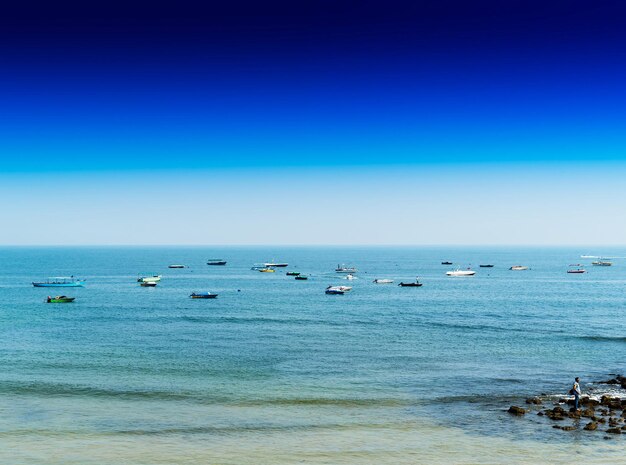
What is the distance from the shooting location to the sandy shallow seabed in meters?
32.1

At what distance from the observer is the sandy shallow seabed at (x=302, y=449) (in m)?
32.1

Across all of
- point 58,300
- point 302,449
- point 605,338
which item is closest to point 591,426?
point 302,449

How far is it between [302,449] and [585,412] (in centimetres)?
1894

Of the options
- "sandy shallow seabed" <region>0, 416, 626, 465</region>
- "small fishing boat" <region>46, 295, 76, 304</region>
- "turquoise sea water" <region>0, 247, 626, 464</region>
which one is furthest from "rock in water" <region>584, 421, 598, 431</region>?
"small fishing boat" <region>46, 295, 76, 304</region>

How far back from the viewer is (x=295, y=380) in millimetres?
50125

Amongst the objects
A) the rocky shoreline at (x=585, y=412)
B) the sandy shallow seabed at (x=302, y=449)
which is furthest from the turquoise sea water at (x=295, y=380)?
the rocky shoreline at (x=585, y=412)

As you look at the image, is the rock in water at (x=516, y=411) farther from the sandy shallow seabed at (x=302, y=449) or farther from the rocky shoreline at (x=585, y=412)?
the sandy shallow seabed at (x=302, y=449)

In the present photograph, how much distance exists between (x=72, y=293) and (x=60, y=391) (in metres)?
89.5

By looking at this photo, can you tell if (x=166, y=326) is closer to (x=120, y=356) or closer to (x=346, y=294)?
(x=120, y=356)

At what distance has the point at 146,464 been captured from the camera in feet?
104

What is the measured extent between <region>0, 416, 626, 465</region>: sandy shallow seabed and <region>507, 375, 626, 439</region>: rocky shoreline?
9.19ft

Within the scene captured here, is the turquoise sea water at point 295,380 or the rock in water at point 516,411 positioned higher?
the rock in water at point 516,411

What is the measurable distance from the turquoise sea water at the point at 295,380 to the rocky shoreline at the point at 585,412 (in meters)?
1.30

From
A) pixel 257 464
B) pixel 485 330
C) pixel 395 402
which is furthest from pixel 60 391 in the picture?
pixel 485 330
